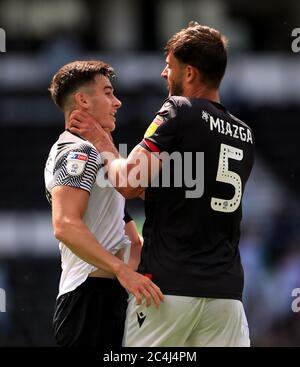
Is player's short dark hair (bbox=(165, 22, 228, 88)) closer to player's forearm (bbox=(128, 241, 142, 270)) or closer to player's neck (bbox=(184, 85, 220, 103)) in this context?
player's neck (bbox=(184, 85, 220, 103))

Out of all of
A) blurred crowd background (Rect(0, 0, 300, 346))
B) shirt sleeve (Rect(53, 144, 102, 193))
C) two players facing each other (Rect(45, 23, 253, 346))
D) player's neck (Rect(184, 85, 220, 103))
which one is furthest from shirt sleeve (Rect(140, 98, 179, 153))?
blurred crowd background (Rect(0, 0, 300, 346))

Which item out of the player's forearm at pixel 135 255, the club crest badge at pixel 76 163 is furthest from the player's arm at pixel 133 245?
the club crest badge at pixel 76 163

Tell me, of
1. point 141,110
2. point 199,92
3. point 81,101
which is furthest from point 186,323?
point 141,110

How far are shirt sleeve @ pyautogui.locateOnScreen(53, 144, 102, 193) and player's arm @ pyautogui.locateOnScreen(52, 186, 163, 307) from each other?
0.22 feet

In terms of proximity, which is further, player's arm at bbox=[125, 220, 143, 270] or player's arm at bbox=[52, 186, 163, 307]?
player's arm at bbox=[125, 220, 143, 270]

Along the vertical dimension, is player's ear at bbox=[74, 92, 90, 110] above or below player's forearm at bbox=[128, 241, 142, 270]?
above

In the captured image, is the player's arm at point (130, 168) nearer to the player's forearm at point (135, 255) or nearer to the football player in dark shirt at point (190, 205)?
the football player in dark shirt at point (190, 205)

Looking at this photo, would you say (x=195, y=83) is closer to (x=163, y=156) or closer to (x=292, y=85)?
(x=163, y=156)

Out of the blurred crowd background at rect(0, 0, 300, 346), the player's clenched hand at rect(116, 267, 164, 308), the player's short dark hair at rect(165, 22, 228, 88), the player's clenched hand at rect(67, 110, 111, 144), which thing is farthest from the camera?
the blurred crowd background at rect(0, 0, 300, 346)

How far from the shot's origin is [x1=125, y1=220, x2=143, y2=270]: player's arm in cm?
504

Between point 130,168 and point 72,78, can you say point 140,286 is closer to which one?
point 130,168

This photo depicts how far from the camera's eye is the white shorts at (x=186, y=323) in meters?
4.61

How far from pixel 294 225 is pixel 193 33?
29.2 ft
